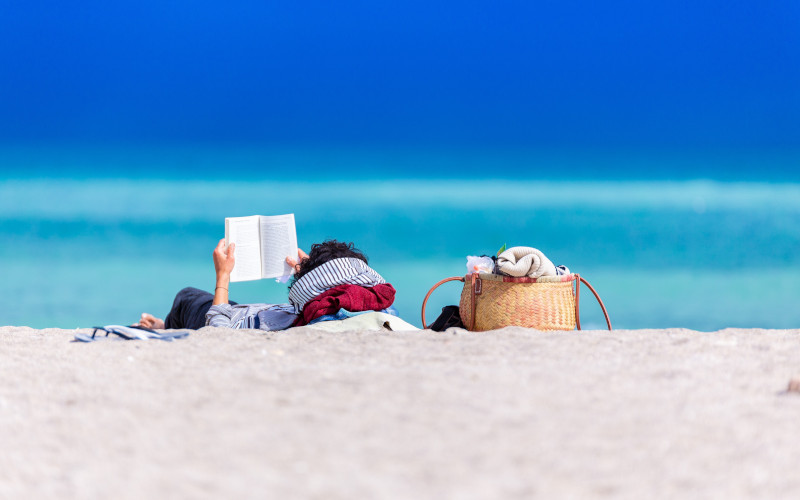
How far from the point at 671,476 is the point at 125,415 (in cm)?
145

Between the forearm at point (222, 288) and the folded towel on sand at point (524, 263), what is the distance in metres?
1.68

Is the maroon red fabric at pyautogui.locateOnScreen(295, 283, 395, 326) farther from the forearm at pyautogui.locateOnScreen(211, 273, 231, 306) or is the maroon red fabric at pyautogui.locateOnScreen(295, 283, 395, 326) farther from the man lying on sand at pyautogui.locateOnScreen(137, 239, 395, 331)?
the forearm at pyautogui.locateOnScreen(211, 273, 231, 306)

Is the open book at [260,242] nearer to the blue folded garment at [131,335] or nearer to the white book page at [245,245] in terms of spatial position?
the white book page at [245,245]

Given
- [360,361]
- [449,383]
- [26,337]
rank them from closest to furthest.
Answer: [449,383] < [360,361] < [26,337]

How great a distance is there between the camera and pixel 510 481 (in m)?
1.57

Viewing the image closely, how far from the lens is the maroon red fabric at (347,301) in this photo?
13.7 feet

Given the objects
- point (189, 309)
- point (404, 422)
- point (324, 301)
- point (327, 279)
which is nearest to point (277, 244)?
point (327, 279)

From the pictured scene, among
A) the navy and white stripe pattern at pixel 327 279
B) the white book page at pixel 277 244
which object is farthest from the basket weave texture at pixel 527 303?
the white book page at pixel 277 244

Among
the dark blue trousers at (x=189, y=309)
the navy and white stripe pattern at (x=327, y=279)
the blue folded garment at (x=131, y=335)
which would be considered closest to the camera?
the blue folded garment at (x=131, y=335)

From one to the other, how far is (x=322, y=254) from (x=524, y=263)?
1246mm

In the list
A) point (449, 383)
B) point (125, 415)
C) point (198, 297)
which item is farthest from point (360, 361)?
point (198, 297)

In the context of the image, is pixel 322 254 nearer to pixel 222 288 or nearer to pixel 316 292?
pixel 316 292

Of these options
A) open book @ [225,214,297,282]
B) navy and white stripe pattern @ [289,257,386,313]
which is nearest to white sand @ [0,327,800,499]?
→ navy and white stripe pattern @ [289,257,386,313]

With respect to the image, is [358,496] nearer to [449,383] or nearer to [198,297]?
[449,383]
